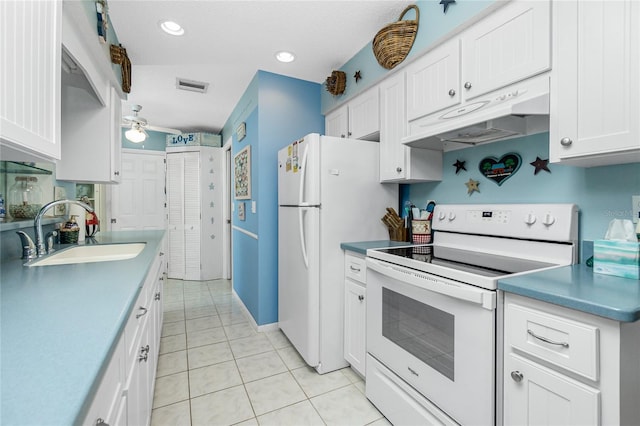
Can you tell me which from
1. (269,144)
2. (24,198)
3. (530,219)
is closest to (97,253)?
(24,198)

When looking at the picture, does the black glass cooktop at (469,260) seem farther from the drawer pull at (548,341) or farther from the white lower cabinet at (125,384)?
the white lower cabinet at (125,384)

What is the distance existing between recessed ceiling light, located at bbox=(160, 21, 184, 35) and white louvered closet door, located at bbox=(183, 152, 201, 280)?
2756mm

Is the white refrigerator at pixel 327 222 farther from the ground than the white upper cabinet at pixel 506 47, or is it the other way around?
the white upper cabinet at pixel 506 47

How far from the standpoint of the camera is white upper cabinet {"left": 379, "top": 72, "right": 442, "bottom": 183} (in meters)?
2.06

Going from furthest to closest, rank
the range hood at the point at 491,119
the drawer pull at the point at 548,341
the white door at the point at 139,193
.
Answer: the white door at the point at 139,193
the range hood at the point at 491,119
the drawer pull at the point at 548,341

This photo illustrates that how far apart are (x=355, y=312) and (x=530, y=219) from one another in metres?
1.19

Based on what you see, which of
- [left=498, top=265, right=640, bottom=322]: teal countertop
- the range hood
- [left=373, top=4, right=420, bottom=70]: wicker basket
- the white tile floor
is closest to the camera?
[left=498, top=265, right=640, bottom=322]: teal countertop

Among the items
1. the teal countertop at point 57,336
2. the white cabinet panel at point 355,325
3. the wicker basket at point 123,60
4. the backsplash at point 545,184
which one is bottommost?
the white cabinet panel at point 355,325

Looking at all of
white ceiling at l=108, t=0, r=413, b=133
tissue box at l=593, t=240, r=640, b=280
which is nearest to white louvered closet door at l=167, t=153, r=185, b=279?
white ceiling at l=108, t=0, r=413, b=133

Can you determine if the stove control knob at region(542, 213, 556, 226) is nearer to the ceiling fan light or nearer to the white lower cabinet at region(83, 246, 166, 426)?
the white lower cabinet at region(83, 246, 166, 426)

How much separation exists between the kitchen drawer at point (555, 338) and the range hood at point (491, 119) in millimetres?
846

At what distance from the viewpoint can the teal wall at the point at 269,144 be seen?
288 cm

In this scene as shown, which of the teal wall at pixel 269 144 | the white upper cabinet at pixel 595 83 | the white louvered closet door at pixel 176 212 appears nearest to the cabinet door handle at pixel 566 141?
the white upper cabinet at pixel 595 83

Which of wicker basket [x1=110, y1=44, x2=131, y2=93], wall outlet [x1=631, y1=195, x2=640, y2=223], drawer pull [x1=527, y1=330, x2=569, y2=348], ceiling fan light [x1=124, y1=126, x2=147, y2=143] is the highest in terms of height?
wicker basket [x1=110, y1=44, x2=131, y2=93]
